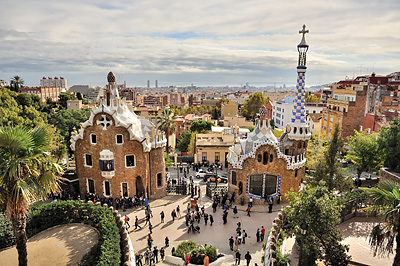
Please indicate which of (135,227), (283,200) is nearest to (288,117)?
(283,200)

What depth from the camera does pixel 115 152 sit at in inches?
1032

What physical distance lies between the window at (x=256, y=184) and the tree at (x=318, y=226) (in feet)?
38.2

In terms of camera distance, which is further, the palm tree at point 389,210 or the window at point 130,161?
the window at point 130,161

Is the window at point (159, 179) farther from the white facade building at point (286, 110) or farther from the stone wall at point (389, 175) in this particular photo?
the white facade building at point (286, 110)

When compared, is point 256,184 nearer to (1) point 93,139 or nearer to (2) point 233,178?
(2) point 233,178

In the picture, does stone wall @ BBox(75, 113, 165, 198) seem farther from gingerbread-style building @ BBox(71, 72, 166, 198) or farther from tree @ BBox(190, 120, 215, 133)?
tree @ BBox(190, 120, 215, 133)

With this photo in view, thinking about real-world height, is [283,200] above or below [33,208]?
below

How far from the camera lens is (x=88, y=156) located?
27.1 m

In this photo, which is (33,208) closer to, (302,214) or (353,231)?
(302,214)

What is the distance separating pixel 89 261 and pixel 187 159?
32865 millimetres

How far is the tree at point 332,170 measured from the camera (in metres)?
22.2

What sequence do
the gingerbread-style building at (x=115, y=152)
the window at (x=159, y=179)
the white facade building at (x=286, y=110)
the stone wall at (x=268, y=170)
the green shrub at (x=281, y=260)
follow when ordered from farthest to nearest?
the white facade building at (x=286, y=110) → the window at (x=159, y=179) → the stone wall at (x=268, y=170) → the gingerbread-style building at (x=115, y=152) → the green shrub at (x=281, y=260)

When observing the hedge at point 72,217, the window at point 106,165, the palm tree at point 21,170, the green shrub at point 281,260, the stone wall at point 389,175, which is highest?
the palm tree at point 21,170

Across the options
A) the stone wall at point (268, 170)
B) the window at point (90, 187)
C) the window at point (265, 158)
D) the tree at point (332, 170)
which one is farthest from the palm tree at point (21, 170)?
the tree at point (332, 170)
